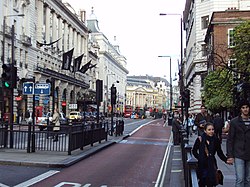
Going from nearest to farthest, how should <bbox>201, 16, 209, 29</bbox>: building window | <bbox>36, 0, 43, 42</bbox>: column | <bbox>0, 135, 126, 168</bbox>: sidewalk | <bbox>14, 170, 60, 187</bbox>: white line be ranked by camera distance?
<bbox>14, 170, 60, 187</bbox>: white line < <bbox>0, 135, 126, 168</bbox>: sidewalk < <bbox>201, 16, 209, 29</bbox>: building window < <bbox>36, 0, 43, 42</bbox>: column

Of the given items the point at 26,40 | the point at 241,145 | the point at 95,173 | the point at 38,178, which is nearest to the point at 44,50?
the point at 26,40

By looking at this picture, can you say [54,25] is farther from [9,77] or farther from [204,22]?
[9,77]

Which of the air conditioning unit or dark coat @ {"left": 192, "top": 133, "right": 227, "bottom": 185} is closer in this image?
dark coat @ {"left": 192, "top": 133, "right": 227, "bottom": 185}

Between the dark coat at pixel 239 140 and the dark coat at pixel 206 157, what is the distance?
0.91 feet

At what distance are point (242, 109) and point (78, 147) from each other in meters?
10.5

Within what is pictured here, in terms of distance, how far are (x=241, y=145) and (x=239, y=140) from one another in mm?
94

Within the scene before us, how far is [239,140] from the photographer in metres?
7.46

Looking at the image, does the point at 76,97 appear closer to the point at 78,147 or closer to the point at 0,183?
the point at 78,147

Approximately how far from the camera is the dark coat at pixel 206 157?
735 centimetres

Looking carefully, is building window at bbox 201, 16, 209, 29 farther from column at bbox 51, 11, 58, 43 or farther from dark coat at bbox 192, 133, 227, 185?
dark coat at bbox 192, 133, 227, 185

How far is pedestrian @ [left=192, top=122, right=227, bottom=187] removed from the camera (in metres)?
7.32

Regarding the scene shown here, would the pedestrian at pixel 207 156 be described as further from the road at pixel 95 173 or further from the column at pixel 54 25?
the column at pixel 54 25

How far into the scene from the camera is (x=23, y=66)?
59031 millimetres

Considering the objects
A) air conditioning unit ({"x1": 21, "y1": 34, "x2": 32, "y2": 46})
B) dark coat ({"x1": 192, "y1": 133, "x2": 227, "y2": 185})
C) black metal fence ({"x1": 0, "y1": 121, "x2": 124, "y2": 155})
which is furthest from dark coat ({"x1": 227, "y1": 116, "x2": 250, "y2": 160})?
air conditioning unit ({"x1": 21, "y1": 34, "x2": 32, "y2": 46})
